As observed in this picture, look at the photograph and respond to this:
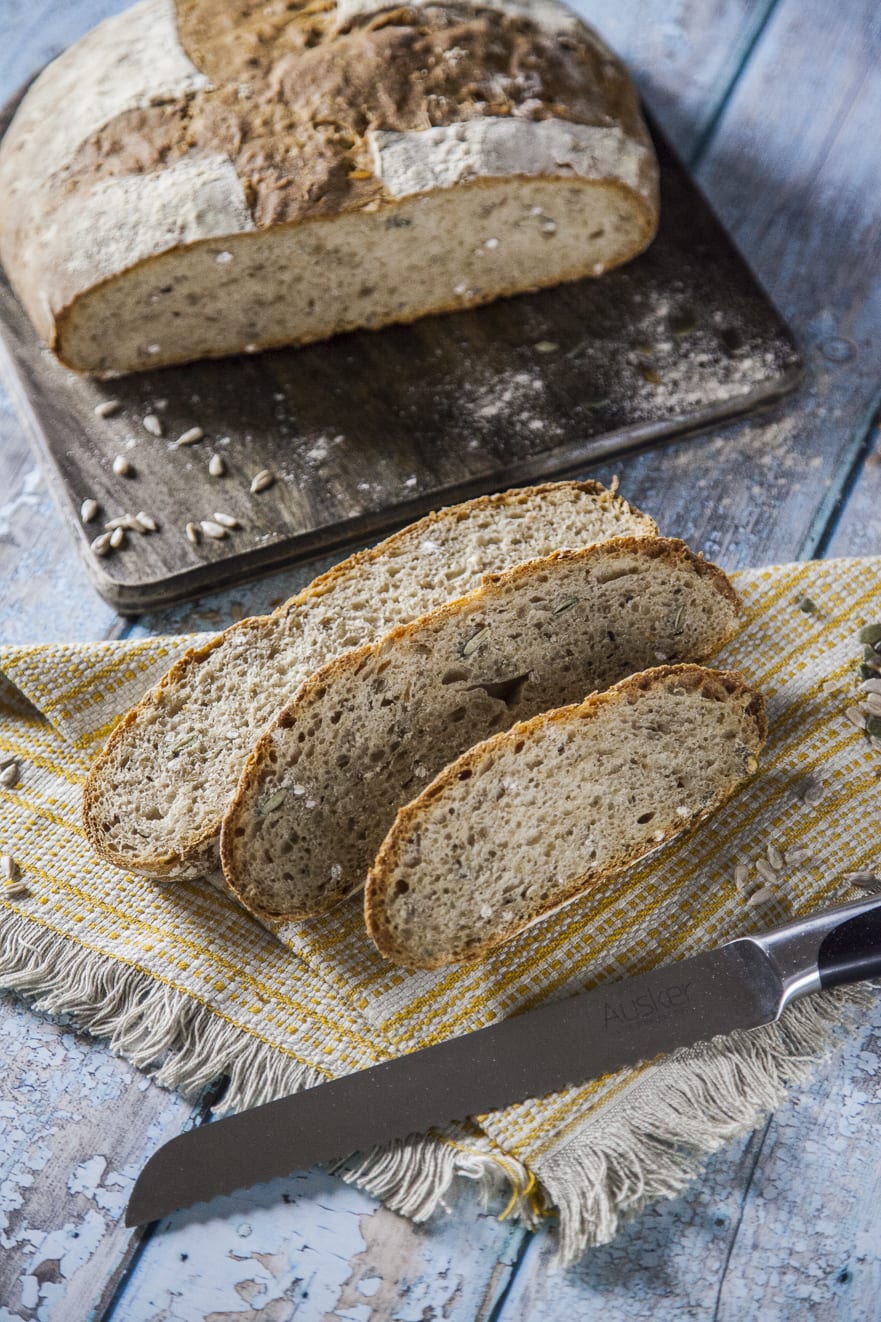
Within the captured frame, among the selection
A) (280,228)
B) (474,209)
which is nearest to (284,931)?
(280,228)

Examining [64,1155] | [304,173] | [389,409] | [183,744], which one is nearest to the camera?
[64,1155]

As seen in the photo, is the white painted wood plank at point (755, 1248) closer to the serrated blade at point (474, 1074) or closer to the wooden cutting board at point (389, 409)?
the serrated blade at point (474, 1074)

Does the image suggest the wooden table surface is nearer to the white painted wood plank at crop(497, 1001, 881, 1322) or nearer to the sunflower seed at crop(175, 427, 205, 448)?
the white painted wood plank at crop(497, 1001, 881, 1322)

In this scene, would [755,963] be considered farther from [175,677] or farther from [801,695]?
[175,677]

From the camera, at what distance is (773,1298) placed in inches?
83.6

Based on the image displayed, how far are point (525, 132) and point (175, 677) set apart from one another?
1834 millimetres

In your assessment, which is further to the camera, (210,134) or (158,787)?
(210,134)

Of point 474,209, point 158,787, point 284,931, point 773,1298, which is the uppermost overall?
point 474,209

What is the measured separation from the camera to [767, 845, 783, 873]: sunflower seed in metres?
2.47

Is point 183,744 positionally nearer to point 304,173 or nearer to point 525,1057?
point 525,1057

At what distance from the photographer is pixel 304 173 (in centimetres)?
327

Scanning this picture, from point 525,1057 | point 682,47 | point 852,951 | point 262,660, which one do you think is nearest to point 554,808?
point 525,1057

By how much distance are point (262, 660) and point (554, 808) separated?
723 mm

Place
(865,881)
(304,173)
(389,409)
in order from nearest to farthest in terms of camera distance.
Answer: (865,881) < (304,173) < (389,409)
